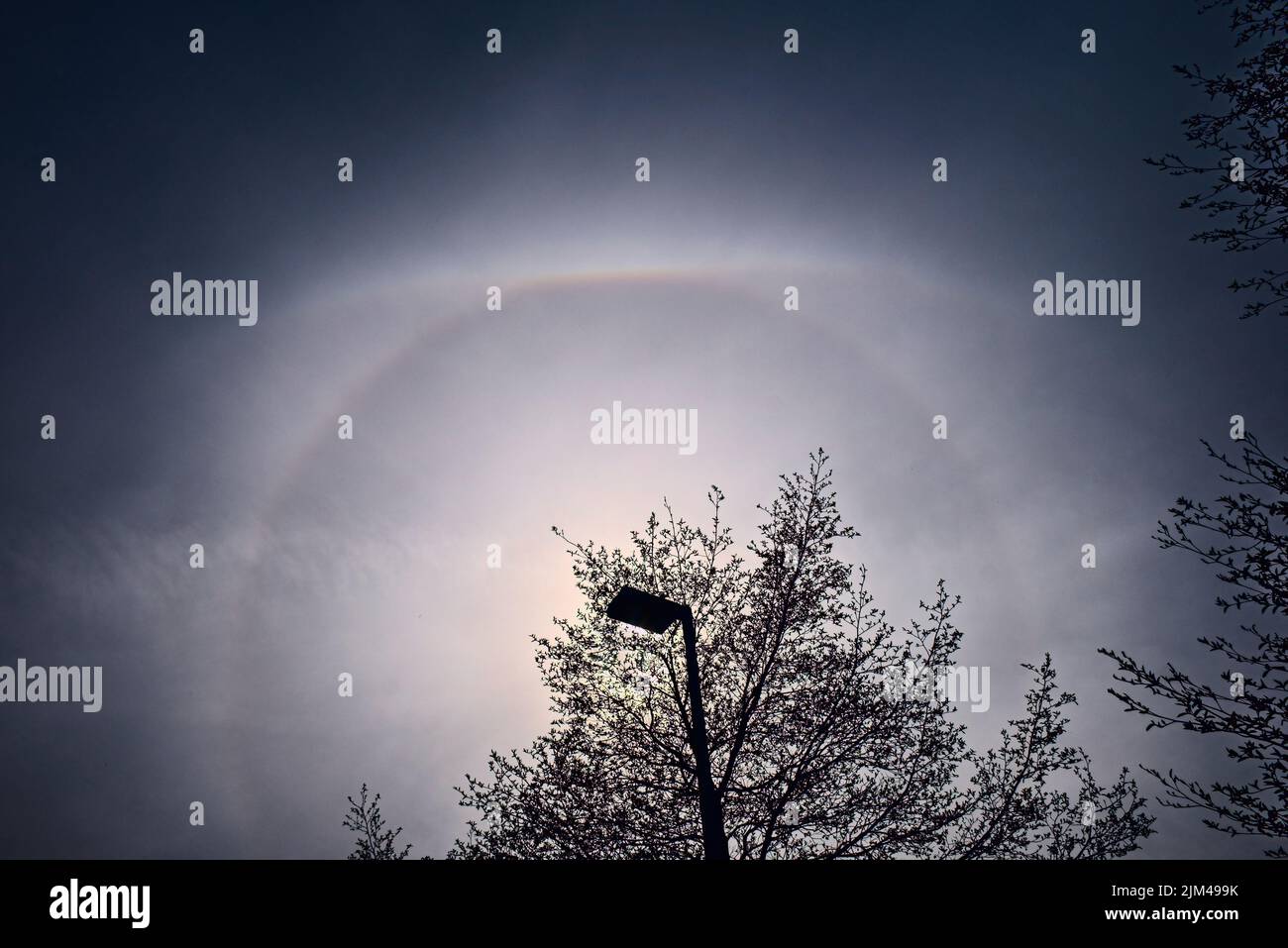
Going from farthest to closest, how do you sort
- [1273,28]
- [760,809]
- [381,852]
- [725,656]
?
[381,852] < [725,656] < [760,809] < [1273,28]

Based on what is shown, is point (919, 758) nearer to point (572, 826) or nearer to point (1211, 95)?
point (572, 826)

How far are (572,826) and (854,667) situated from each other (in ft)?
17.4

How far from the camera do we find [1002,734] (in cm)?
1148
